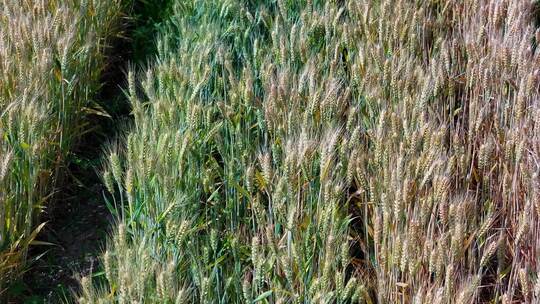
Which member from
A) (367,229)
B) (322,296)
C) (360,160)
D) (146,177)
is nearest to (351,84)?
(360,160)

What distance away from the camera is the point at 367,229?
2.20m

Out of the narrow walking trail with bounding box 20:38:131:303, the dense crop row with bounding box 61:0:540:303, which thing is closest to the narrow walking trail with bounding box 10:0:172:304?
the narrow walking trail with bounding box 20:38:131:303

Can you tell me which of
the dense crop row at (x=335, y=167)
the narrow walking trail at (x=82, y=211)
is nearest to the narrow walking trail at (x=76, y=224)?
the narrow walking trail at (x=82, y=211)

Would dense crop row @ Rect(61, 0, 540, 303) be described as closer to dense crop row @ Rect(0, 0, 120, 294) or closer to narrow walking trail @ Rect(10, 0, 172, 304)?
narrow walking trail @ Rect(10, 0, 172, 304)

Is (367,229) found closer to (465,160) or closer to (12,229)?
(465,160)

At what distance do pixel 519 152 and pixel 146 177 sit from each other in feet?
3.17

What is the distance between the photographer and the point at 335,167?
2.27 meters

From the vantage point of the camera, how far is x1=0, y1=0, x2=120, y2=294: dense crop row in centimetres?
235

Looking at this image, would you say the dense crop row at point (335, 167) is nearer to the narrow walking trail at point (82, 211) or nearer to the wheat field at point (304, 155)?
the wheat field at point (304, 155)

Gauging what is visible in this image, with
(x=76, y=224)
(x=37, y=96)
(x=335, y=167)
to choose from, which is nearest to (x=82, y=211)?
(x=76, y=224)

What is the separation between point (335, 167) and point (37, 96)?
3.03 ft

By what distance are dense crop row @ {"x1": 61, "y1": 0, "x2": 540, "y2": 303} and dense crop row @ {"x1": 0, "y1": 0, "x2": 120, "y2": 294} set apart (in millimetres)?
265

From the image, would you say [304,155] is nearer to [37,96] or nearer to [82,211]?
[37,96]

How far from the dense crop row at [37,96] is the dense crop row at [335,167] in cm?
27
